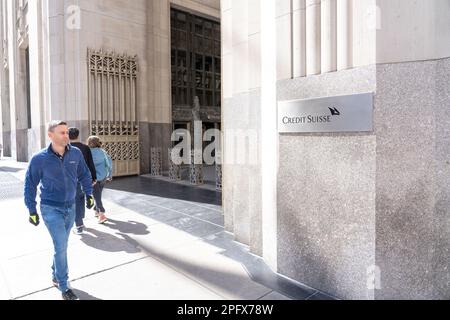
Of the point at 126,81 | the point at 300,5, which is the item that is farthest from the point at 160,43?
the point at 300,5

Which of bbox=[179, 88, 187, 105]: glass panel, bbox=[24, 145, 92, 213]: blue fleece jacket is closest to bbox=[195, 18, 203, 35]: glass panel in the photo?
bbox=[179, 88, 187, 105]: glass panel

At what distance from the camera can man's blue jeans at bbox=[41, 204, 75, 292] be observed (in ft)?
12.3

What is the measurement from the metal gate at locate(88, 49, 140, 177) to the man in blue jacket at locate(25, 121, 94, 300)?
1051 centimetres

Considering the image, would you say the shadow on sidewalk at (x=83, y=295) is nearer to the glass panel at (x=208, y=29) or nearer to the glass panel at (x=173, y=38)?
the glass panel at (x=173, y=38)

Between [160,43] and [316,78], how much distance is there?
13321 mm

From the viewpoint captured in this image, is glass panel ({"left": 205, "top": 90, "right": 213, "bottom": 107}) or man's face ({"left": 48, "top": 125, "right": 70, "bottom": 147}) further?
glass panel ({"left": 205, "top": 90, "right": 213, "bottom": 107})

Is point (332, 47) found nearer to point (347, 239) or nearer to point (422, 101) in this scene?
point (422, 101)

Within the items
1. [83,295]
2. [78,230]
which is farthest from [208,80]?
[83,295]

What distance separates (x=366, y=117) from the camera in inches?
138

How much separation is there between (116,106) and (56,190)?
11276 millimetres

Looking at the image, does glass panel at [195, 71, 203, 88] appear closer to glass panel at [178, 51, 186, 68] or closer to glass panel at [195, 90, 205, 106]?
glass panel at [195, 90, 205, 106]

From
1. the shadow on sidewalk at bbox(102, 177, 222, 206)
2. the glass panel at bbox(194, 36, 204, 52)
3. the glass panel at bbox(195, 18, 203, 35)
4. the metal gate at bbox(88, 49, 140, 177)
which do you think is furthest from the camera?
the glass panel at bbox(194, 36, 204, 52)

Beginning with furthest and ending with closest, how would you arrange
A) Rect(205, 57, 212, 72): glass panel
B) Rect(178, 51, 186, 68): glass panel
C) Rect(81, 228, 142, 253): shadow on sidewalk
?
Rect(205, 57, 212, 72): glass panel < Rect(178, 51, 186, 68): glass panel < Rect(81, 228, 142, 253): shadow on sidewalk

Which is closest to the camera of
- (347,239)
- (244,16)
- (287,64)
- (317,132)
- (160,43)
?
(347,239)
